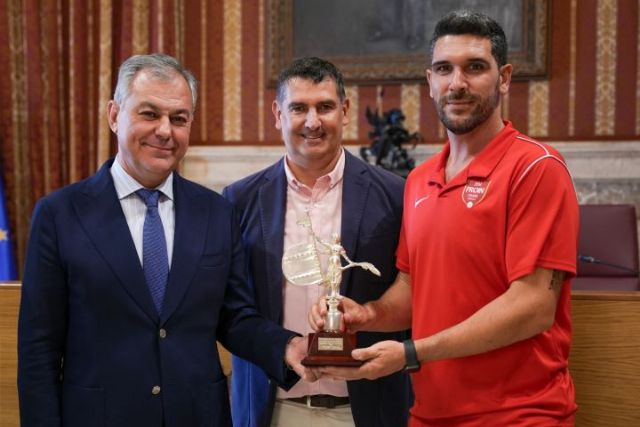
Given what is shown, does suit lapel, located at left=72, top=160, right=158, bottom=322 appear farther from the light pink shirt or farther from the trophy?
the light pink shirt

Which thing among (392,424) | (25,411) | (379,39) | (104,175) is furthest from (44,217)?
(379,39)

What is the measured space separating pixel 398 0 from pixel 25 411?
4374 millimetres

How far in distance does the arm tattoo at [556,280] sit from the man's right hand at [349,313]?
54 centimetres

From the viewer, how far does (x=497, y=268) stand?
6.12 feet

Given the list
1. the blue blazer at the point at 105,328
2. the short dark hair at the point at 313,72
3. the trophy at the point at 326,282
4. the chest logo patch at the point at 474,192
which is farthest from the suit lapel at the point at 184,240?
the chest logo patch at the point at 474,192

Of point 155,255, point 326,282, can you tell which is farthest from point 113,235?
point 326,282

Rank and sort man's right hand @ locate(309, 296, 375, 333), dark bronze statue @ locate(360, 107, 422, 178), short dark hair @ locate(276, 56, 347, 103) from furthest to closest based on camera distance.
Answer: dark bronze statue @ locate(360, 107, 422, 178), short dark hair @ locate(276, 56, 347, 103), man's right hand @ locate(309, 296, 375, 333)

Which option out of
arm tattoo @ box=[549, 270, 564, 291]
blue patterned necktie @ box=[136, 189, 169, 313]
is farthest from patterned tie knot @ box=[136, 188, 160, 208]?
arm tattoo @ box=[549, 270, 564, 291]

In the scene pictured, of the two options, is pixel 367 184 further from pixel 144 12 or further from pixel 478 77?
pixel 144 12

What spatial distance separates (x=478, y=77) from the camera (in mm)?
2012

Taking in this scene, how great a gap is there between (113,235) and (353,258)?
722mm

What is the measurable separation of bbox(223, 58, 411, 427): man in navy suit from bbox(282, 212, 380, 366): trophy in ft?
0.47

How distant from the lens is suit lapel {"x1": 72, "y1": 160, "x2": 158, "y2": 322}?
6.45 feet

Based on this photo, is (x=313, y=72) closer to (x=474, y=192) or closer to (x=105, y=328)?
(x=474, y=192)
